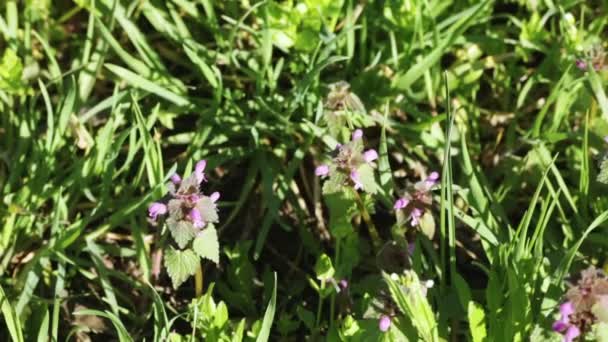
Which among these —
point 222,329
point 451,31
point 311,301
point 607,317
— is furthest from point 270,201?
point 607,317

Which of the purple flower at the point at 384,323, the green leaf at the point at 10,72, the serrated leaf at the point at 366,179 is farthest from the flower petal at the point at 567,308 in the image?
the green leaf at the point at 10,72

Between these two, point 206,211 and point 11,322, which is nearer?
point 206,211

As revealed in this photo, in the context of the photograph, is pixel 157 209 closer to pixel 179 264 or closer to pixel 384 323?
pixel 179 264

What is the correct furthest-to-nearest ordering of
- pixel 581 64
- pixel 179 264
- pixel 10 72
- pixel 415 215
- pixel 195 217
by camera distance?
pixel 10 72, pixel 581 64, pixel 415 215, pixel 179 264, pixel 195 217

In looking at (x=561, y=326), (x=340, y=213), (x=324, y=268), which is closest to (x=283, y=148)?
(x=340, y=213)

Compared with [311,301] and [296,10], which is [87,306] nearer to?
[311,301]

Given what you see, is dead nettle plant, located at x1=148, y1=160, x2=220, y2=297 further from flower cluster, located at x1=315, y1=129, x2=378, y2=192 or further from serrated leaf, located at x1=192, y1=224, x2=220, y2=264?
flower cluster, located at x1=315, y1=129, x2=378, y2=192

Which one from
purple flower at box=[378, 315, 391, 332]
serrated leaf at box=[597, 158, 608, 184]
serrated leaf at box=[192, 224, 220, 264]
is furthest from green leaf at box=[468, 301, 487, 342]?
serrated leaf at box=[192, 224, 220, 264]
